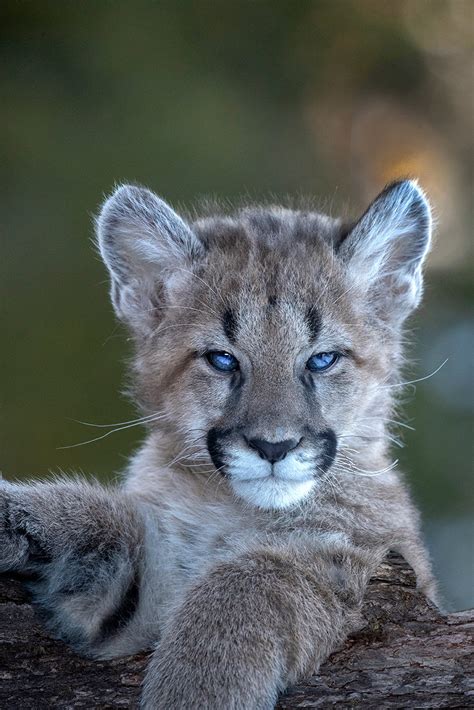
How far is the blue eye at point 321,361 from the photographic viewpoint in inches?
191

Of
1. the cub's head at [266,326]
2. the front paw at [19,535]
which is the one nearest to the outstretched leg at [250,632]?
the cub's head at [266,326]

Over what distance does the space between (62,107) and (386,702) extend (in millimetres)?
Answer: 7061

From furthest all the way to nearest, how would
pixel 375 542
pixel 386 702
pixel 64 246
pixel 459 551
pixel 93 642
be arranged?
pixel 459 551
pixel 64 246
pixel 375 542
pixel 93 642
pixel 386 702

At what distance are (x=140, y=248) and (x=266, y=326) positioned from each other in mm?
1057

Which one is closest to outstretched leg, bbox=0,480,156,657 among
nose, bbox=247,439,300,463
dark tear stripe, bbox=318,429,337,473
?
nose, bbox=247,439,300,463

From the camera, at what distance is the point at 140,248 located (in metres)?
5.48

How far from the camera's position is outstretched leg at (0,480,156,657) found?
4.23 metres

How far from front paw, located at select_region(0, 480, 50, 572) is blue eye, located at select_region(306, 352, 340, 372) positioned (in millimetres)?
1443

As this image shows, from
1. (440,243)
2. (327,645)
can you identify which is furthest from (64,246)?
(327,645)

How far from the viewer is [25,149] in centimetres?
932

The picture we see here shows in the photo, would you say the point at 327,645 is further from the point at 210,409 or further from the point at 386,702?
the point at 210,409

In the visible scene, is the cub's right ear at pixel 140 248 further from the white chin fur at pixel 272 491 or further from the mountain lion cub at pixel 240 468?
the white chin fur at pixel 272 491

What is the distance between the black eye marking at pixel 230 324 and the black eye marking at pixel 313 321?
0.34 metres

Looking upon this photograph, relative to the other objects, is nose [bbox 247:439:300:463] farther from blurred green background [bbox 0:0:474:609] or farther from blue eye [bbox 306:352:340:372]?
blurred green background [bbox 0:0:474:609]
